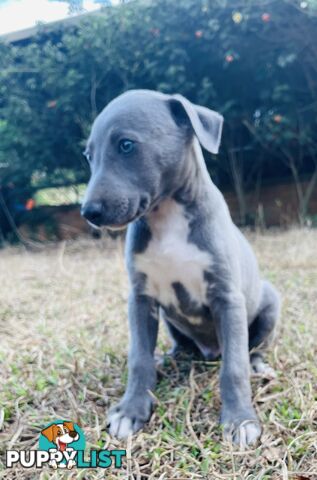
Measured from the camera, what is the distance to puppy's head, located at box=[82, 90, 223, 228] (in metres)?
1.80

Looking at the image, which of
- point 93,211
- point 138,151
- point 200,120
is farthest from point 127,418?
point 200,120

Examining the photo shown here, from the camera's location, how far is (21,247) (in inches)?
303

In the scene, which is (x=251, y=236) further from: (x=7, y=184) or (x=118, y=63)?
(x=7, y=184)

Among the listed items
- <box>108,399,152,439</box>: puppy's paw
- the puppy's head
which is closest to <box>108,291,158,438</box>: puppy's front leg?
<box>108,399,152,439</box>: puppy's paw

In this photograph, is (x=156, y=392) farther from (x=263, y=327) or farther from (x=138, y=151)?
(x=138, y=151)

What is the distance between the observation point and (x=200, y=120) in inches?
79.4

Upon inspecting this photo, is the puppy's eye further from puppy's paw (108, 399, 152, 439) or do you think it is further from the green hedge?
the green hedge

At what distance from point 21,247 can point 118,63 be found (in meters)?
3.24

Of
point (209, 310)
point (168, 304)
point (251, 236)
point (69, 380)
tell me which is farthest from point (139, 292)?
point (251, 236)

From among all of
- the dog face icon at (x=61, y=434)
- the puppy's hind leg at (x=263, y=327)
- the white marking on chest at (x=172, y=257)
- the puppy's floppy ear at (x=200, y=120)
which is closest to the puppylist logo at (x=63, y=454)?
the dog face icon at (x=61, y=434)

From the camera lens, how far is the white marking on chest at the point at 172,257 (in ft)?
6.63

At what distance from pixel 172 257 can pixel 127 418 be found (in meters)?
0.67

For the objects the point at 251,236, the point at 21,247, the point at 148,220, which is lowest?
the point at 21,247

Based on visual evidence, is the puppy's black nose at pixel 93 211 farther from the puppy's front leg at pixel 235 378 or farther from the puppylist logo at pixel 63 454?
the puppylist logo at pixel 63 454
